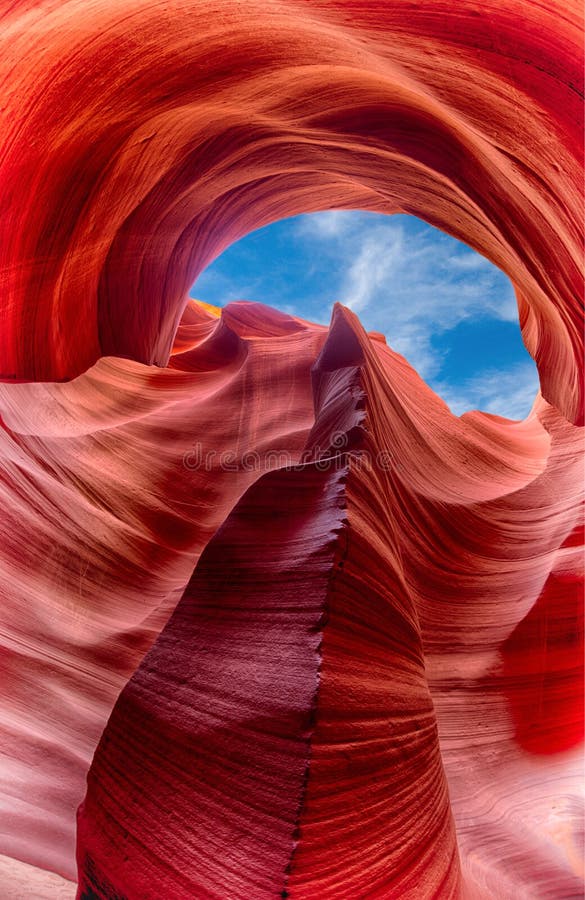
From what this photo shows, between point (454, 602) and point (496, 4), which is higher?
point (496, 4)

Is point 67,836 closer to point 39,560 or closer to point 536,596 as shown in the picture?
point 39,560

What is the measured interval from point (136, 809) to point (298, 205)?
4.89 m

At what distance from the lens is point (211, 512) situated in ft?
13.9

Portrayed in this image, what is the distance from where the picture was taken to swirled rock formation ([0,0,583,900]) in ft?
5.12

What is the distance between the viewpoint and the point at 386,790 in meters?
1.66

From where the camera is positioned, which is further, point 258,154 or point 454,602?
point 258,154

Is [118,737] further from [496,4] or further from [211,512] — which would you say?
[496,4]

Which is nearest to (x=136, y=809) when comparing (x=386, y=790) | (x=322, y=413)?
(x=386, y=790)

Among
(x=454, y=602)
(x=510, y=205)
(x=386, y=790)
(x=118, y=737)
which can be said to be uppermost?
(x=510, y=205)

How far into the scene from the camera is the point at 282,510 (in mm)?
2201

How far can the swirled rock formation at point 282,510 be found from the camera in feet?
5.12

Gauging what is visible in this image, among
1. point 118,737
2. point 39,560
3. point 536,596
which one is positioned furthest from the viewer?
point 39,560

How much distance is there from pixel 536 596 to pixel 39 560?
3.26 metres

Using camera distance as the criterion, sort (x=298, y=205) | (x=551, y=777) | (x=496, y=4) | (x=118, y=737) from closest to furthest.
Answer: (x=496, y=4) < (x=118, y=737) < (x=551, y=777) < (x=298, y=205)
